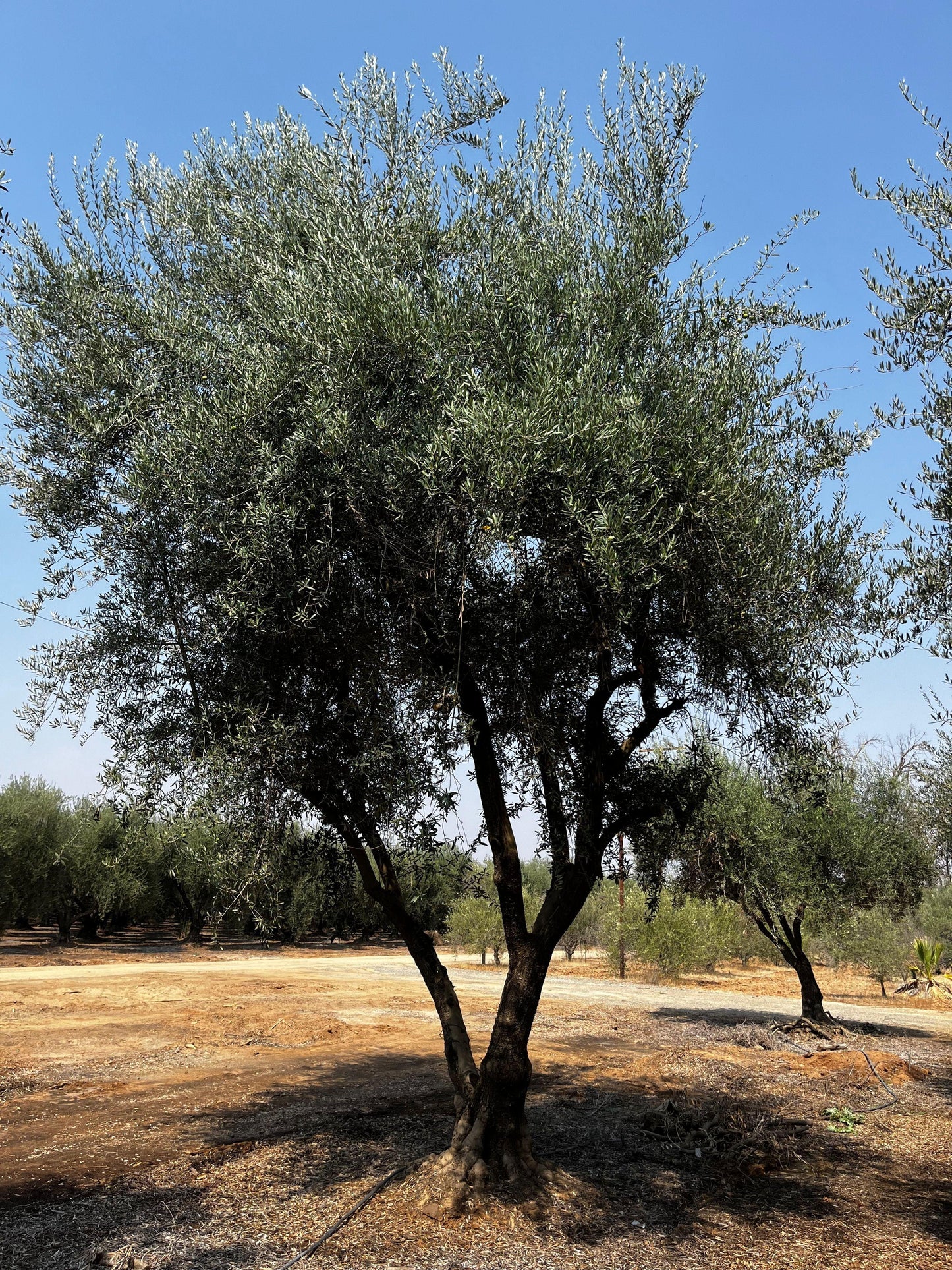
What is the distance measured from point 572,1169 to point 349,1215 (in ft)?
9.44

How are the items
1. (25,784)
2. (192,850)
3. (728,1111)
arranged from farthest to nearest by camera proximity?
(25,784), (728,1111), (192,850)

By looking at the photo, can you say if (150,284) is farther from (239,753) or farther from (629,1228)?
(629,1228)

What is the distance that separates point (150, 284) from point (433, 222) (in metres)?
2.92

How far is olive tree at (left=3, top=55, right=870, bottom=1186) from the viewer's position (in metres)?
6.84

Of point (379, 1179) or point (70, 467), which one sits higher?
point (70, 467)

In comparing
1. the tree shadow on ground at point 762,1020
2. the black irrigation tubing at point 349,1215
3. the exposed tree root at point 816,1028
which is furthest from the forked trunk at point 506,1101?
the tree shadow on ground at point 762,1020

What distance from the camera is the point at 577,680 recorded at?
8977 mm

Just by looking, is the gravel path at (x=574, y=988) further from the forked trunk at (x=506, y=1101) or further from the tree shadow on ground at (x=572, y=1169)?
the forked trunk at (x=506, y=1101)

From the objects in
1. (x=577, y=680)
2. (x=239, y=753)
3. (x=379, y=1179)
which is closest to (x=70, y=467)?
(x=239, y=753)

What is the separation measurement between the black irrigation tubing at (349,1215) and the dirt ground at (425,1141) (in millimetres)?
78

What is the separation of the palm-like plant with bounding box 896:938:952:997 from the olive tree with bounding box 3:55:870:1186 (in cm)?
2772

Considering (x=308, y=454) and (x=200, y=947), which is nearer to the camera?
Result: (x=308, y=454)

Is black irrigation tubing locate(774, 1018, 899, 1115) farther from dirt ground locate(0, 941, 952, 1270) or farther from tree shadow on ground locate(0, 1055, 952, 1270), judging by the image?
tree shadow on ground locate(0, 1055, 952, 1270)

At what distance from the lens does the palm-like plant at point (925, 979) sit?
3091cm
